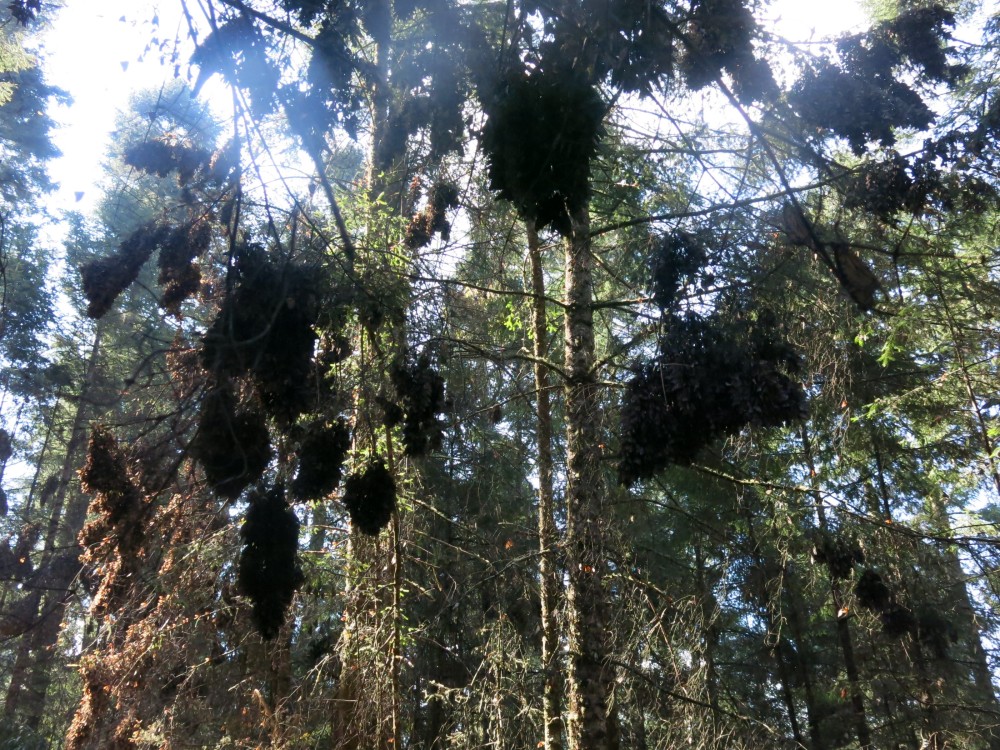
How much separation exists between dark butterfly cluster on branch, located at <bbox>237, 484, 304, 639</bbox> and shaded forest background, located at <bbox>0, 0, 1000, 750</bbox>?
2 centimetres

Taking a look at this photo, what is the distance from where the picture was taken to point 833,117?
5.31 m

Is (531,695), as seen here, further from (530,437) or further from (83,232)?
(83,232)

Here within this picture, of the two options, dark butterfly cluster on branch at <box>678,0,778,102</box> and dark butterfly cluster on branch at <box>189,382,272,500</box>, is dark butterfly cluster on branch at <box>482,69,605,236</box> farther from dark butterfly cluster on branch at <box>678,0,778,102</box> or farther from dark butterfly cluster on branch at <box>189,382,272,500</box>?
dark butterfly cluster on branch at <box>189,382,272,500</box>

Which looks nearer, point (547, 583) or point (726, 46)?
point (726, 46)

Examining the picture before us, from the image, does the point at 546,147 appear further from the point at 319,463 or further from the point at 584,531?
the point at 584,531

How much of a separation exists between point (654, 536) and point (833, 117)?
9.27 m

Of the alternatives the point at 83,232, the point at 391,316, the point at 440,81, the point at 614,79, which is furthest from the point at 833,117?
the point at 83,232

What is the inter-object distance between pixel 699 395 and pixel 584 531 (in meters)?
2.72

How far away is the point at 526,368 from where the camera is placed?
9.00 meters

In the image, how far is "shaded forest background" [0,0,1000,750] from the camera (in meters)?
4.45

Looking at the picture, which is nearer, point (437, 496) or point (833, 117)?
Answer: point (833, 117)

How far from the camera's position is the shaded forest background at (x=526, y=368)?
14.6 ft

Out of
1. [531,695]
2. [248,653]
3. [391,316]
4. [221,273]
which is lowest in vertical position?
[531,695]

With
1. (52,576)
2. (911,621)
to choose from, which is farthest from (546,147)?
(52,576)
